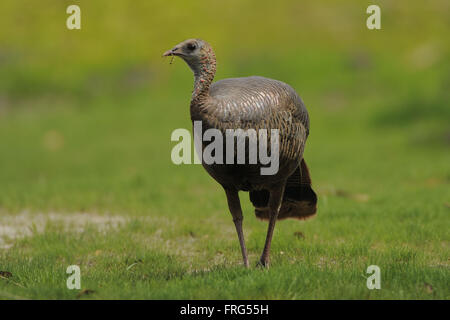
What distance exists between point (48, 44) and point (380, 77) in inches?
371

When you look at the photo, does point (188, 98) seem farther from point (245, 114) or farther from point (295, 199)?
point (245, 114)

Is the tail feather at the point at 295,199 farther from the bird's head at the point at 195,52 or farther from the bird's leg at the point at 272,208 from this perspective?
the bird's head at the point at 195,52

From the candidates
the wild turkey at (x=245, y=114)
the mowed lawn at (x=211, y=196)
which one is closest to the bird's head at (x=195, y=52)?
the wild turkey at (x=245, y=114)

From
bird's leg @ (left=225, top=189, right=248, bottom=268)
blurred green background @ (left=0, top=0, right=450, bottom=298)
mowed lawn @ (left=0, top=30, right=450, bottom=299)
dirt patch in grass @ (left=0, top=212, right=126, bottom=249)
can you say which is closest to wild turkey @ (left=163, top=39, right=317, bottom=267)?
bird's leg @ (left=225, top=189, right=248, bottom=268)

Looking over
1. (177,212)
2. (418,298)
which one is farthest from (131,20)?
(418,298)

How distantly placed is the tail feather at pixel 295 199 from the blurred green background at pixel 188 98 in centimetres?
161

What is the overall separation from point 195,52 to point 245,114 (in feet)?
1.97

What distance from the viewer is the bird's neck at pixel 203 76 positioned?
496 cm

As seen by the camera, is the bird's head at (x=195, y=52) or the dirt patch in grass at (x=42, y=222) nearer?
the bird's head at (x=195, y=52)

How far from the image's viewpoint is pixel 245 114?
494 cm

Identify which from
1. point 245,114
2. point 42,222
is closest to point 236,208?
point 245,114

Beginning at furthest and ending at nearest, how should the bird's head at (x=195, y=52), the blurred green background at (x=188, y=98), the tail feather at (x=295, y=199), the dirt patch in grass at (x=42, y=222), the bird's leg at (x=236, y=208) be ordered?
1. the blurred green background at (x=188, y=98)
2. the dirt patch in grass at (x=42, y=222)
3. the tail feather at (x=295, y=199)
4. the bird's leg at (x=236, y=208)
5. the bird's head at (x=195, y=52)

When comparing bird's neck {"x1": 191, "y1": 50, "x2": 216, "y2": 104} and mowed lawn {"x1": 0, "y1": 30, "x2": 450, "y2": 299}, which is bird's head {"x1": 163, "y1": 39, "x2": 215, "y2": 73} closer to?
bird's neck {"x1": 191, "y1": 50, "x2": 216, "y2": 104}
